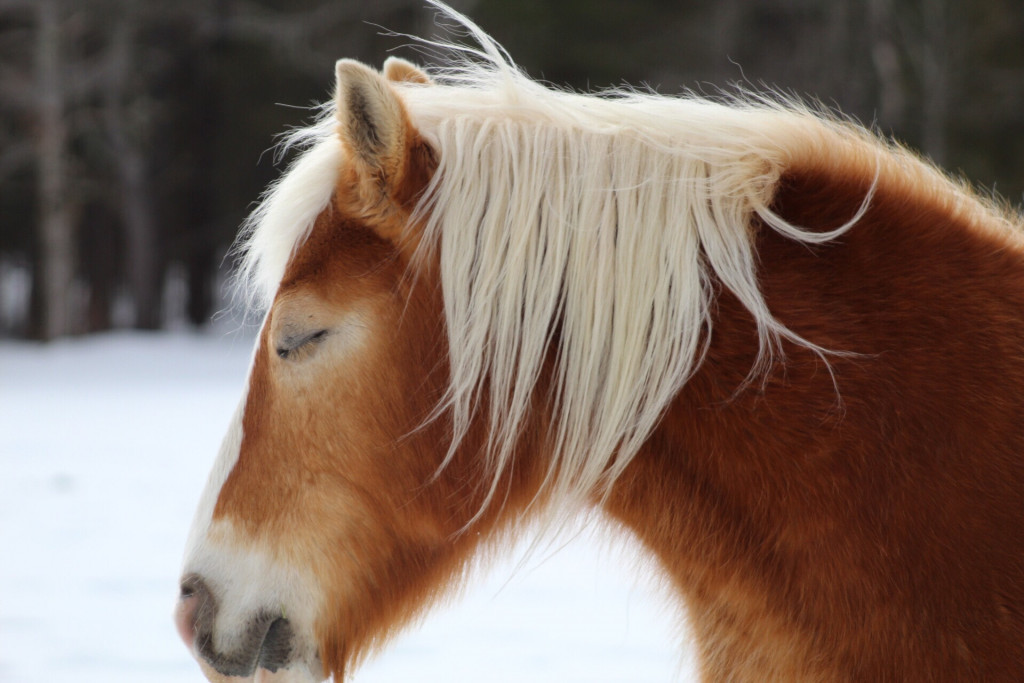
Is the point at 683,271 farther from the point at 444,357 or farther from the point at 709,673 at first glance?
the point at 709,673

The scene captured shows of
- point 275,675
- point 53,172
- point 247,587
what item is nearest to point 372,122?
point 247,587

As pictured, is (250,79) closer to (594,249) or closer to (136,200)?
(136,200)

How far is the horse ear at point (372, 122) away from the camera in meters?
1.42

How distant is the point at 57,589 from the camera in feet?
13.5

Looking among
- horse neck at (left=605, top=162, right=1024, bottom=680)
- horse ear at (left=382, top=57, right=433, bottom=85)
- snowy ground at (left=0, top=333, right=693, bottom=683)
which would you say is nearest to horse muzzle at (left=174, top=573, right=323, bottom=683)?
snowy ground at (left=0, top=333, right=693, bottom=683)

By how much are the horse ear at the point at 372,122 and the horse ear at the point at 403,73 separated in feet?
1.41

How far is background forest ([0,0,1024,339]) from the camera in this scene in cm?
1655

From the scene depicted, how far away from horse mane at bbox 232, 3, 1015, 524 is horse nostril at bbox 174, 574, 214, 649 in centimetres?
48

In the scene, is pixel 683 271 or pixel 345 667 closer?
pixel 683 271

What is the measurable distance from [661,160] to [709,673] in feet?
2.75

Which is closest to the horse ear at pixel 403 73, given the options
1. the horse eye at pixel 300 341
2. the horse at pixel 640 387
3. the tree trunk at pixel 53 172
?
the horse at pixel 640 387

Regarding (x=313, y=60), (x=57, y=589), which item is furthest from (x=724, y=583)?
(x=313, y=60)

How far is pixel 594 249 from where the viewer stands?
4.77 feet

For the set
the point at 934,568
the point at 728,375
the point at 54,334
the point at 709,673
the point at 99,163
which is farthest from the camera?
the point at 99,163
